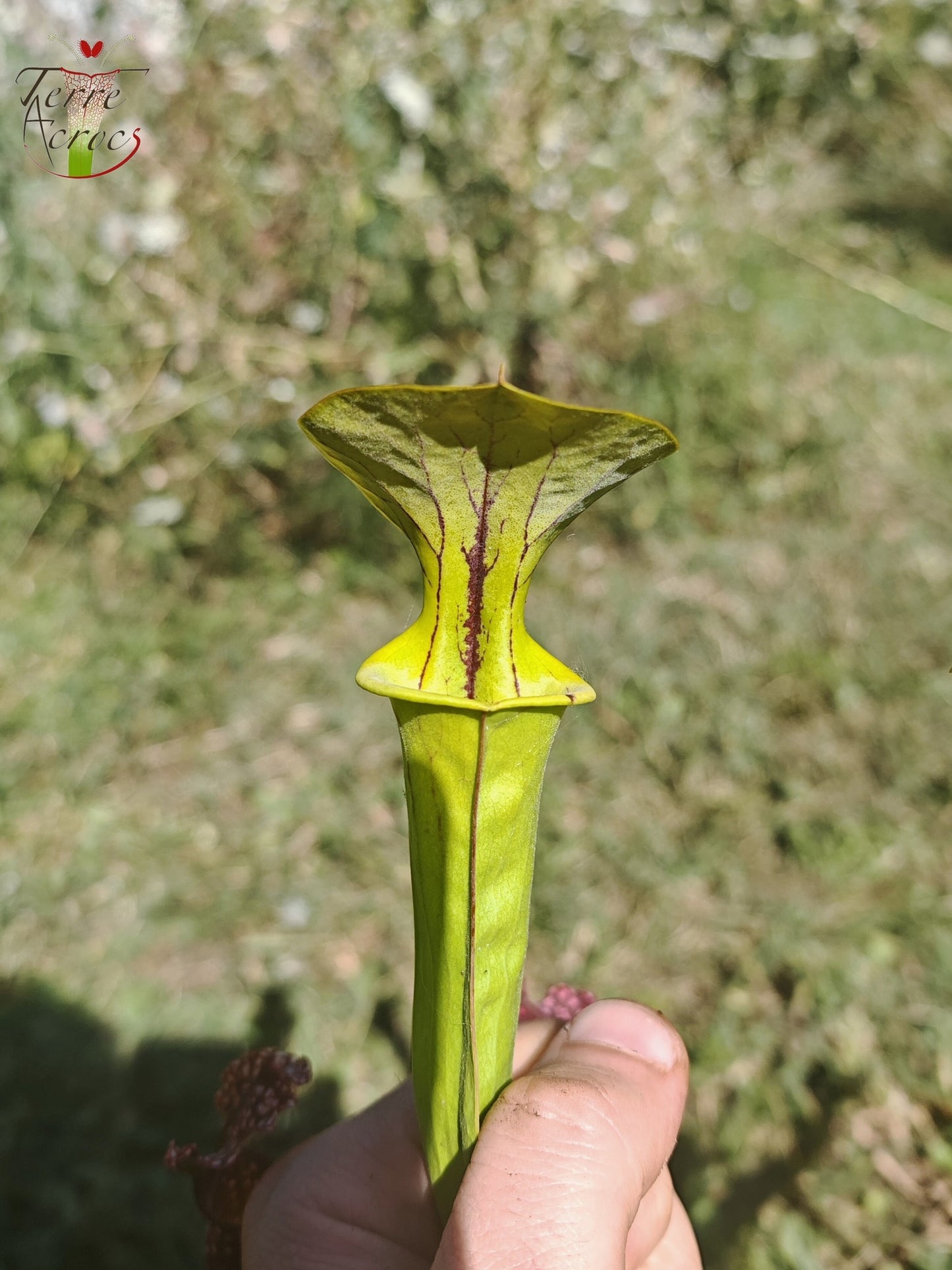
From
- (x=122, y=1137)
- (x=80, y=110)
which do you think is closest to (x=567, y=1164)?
(x=122, y=1137)

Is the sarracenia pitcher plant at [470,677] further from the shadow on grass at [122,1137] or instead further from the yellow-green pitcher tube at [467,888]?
the shadow on grass at [122,1137]

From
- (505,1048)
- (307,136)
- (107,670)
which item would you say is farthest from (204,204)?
(505,1048)

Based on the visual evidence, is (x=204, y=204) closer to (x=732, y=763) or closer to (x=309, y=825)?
(x=309, y=825)

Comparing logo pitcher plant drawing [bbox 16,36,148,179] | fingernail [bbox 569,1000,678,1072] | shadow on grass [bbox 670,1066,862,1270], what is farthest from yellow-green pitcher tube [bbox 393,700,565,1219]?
logo pitcher plant drawing [bbox 16,36,148,179]

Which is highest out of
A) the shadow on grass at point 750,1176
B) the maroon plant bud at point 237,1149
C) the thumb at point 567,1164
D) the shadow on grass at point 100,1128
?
the thumb at point 567,1164

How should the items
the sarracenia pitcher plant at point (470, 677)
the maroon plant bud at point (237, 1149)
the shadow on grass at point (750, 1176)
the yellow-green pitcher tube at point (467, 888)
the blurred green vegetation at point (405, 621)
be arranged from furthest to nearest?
the blurred green vegetation at point (405, 621)
the shadow on grass at point (750, 1176)
the maroon plant bud at point (237, 1149)
the yellow-green pitcher tube at point (467, 888)
the sarracenia pitcher plant at point (470, 677)

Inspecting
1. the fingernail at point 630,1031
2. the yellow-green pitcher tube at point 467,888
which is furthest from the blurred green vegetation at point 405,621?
the yellow-green pitcher tube at point 467,888

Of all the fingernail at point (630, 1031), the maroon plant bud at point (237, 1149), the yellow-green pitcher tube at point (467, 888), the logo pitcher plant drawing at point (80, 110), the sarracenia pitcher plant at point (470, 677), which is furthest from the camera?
the logo pitcher plant drawing at point (80, 110)
